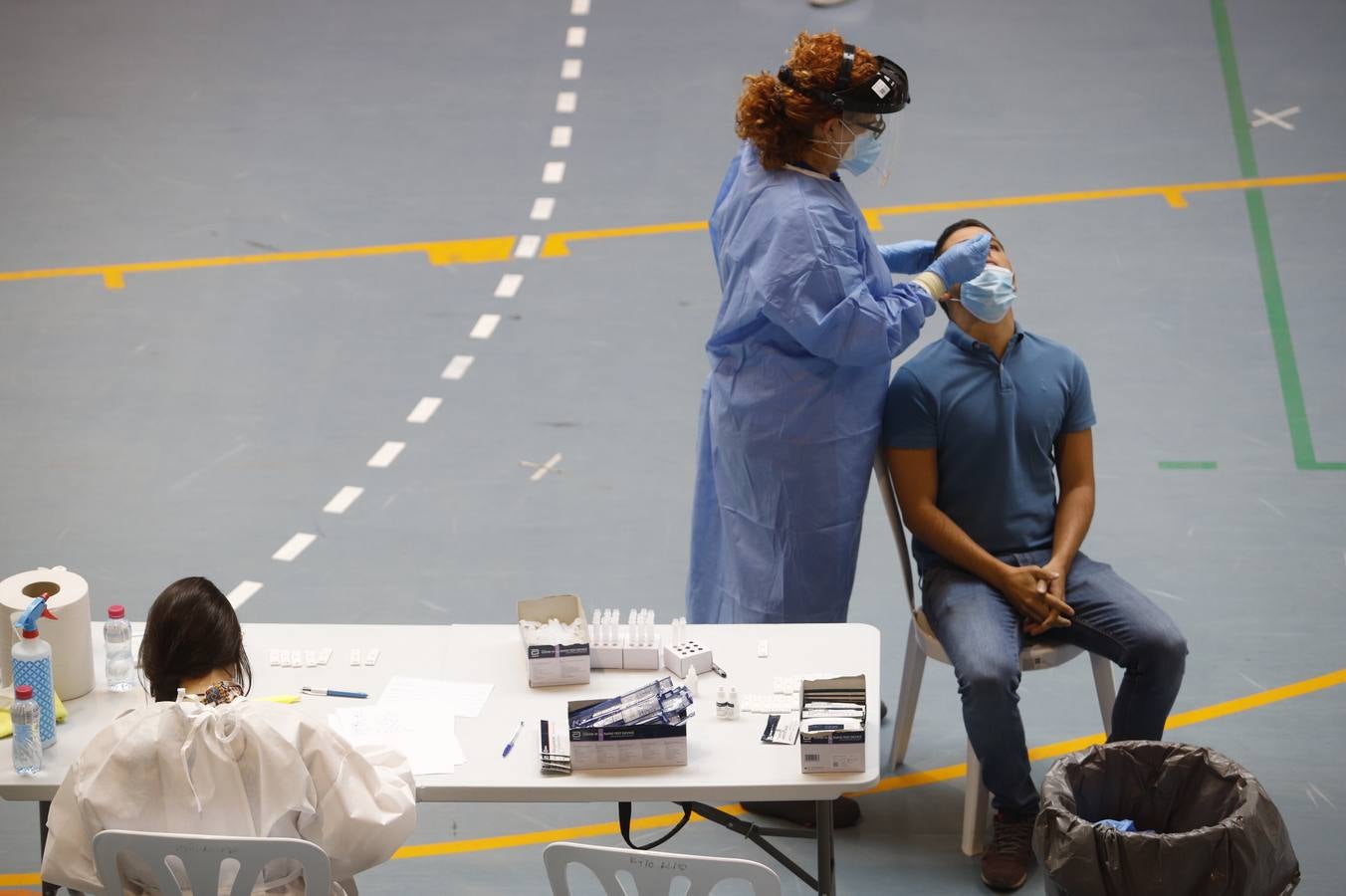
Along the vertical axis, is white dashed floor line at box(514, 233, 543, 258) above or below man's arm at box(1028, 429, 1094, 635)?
above

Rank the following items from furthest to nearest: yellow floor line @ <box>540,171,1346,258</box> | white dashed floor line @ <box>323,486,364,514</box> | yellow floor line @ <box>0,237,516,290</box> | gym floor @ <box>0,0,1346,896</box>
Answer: yellow floor line @ <box>540,171,1346,258</box> < yellow floor line @ <box>0,237,516,290</box> < white dashed floor line @ <box>323,486,364,514</box> < gym floor @ <box>0,0,1346,896</box>

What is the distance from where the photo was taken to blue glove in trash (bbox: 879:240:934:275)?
4805 mm

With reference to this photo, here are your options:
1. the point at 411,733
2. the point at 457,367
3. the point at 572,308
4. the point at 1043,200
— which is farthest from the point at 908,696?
the point at 1043,200

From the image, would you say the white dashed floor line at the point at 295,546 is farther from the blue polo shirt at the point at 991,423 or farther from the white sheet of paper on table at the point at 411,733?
the blue polo shirt at the point at 991,423

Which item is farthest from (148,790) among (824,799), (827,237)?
(827,237)

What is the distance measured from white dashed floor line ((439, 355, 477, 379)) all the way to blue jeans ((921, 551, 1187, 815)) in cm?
274

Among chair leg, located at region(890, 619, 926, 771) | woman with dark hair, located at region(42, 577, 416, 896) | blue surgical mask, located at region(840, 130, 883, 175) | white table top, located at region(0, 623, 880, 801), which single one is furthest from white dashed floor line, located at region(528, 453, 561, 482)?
woman with dark hair, located at region(42, 577, 416, 896)

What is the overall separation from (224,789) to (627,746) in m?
0.84

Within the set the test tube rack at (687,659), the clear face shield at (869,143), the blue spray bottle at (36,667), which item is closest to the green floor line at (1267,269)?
the clear face shield at (869,143)

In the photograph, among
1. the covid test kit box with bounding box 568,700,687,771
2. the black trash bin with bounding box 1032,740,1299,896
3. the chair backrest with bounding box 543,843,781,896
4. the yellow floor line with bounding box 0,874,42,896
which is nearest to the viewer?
the chair backrest with bounding box 543,843,781,896

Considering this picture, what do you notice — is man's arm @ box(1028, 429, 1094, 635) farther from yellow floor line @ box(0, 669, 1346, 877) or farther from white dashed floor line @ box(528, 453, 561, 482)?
white dashed floor line @ box(528, 453, 561, 482)

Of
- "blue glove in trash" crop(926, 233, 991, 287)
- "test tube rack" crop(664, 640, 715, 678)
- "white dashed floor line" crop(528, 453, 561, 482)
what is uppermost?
"blue glove in trash" crop(926, 233, 991, 287)

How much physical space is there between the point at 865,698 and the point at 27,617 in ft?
5.79

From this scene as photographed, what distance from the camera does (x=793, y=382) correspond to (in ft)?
14.1
